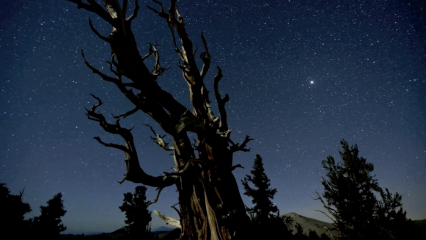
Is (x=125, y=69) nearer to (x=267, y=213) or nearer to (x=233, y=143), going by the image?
(x=233, y=143)

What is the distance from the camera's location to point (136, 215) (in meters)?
20.0

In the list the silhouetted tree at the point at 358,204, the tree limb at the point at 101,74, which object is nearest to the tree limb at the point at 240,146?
the tree limb at the point at 101,74

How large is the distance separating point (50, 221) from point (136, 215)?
13719 millimetres

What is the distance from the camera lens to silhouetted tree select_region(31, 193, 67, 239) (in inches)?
869

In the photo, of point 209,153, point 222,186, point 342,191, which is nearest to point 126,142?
point 209,153

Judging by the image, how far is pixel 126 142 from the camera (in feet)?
9.41

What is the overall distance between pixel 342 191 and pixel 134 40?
17.9 meters

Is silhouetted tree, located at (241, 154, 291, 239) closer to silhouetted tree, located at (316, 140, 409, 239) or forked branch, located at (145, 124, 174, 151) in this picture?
silhouetted tree, located at (316, 140, 409, 239)

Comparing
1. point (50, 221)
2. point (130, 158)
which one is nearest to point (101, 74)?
point (130, 158)

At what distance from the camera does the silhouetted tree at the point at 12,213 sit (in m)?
17.8

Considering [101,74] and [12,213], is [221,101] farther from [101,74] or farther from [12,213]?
[12,213]

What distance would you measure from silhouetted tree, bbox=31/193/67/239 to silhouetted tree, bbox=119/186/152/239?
10499 millimetres

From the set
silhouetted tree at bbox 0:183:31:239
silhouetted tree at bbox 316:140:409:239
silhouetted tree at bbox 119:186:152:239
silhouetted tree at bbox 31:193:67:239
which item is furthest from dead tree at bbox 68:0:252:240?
silhouetted tree at bbox 31:193:67:239

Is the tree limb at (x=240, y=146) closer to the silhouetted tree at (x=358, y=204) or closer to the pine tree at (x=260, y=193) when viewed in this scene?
the silhouetted tree at (x=358, y=204)
